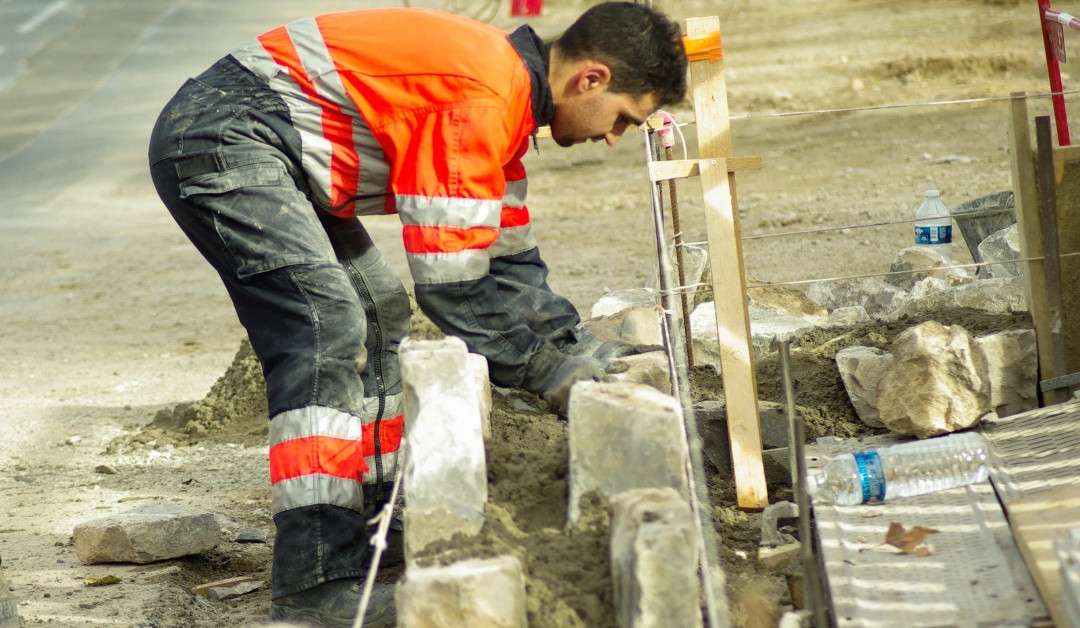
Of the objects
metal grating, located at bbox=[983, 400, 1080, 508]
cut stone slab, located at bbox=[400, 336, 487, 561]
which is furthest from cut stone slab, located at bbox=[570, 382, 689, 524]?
metal grating, located at bbox=[983, 400, 1080, 508]

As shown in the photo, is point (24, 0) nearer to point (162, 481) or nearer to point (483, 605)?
point (162, 481)

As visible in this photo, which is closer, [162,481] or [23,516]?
[23,516]

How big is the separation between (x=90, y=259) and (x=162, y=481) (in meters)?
5.80

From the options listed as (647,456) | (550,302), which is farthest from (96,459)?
(647,456)

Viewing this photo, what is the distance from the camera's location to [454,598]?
2418 mm

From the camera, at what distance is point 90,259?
10453 millimetres

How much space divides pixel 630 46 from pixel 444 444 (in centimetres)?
123

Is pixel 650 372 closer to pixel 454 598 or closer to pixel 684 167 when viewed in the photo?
pixel 684 167

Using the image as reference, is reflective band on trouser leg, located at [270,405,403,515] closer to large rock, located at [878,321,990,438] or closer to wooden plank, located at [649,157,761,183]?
wooden plank, located at [649,157,761,183]

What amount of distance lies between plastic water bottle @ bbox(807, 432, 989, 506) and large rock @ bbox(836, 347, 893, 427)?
1.75 ft

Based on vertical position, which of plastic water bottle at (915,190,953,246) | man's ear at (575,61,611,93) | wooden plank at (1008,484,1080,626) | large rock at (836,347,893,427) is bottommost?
wooden plank at (1008,484,1080,626)

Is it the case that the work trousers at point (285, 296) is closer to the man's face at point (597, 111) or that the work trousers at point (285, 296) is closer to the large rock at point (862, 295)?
the man's face at point (597, 111)

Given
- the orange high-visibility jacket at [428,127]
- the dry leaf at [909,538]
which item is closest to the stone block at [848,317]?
the dry leaf at [909,538]

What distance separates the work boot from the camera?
11.1ft
